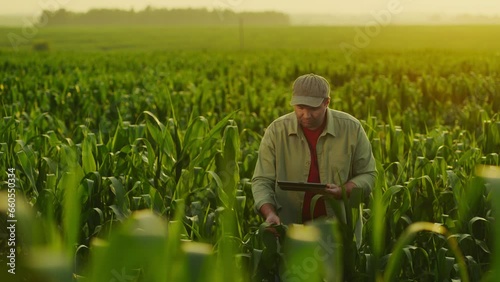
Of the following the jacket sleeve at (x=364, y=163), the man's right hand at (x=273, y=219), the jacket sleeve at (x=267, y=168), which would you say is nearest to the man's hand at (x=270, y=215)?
the man's right hand at (x=273, y=219)

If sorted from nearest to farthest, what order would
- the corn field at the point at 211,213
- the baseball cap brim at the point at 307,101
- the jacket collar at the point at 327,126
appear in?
the corn field at the point at 211,213
the baseball cap brim at the point at 307,101
the jacket collar at the point at 327,126

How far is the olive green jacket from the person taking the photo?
151 inches

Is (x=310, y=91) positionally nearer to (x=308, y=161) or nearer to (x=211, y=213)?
(x=308, y=161)

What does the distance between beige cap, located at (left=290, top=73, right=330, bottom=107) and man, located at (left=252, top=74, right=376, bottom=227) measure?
143 mm

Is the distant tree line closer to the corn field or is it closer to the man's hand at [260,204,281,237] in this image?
the corn field

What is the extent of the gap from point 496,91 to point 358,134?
27.2ft

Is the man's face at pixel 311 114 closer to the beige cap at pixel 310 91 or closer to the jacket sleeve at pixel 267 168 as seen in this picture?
the beige cap at pixel 310 91

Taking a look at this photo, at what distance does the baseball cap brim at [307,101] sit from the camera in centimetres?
361

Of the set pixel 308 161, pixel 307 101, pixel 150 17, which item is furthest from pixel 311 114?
pixel 150 17

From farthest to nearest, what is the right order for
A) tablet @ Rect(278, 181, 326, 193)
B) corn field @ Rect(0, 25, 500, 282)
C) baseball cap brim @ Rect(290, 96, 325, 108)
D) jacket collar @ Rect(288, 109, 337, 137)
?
jacket collar @ Rect(288, 109, 337, 137)
baseball cap brim @ Rect(290, 96, 325, 108)
tablet @ Rect(278, 181, 326, 193)
corn field @ Rect(0, 25, 500, 282)

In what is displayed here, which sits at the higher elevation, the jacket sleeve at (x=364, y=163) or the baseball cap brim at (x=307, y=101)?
the baseball cap brim at (x=307, y=101)

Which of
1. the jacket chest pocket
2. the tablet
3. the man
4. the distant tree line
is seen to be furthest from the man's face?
the distant tree line

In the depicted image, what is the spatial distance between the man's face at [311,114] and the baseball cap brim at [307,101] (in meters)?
0.05

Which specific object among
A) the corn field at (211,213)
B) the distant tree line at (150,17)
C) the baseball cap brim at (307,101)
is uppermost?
the baseball cap brim at (307,101)
